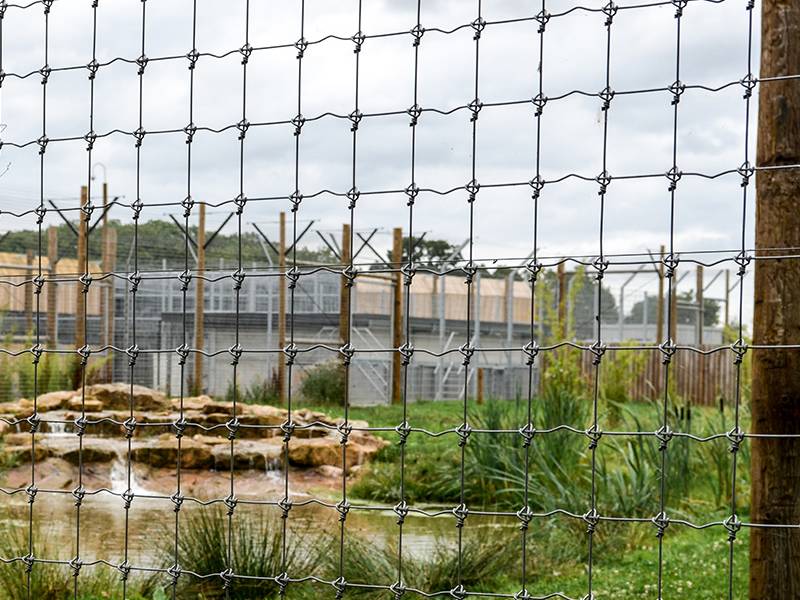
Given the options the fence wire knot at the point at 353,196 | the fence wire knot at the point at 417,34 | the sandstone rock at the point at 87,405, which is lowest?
the sandstone rock at the point at 87,405

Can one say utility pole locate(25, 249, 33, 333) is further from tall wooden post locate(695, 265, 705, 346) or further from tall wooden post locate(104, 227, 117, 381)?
tall wooden post locate(695, 265, 705, 346)

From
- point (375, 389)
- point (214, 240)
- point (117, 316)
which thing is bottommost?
point (375, 389)

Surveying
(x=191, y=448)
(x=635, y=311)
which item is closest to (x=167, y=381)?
(x=191, y=448)

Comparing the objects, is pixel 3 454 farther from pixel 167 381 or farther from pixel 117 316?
pixel 117 316

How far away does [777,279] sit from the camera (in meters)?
2.57

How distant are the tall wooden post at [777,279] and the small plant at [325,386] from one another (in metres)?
10.6

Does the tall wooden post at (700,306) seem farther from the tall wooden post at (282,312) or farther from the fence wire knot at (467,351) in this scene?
the fence wire knot at (467,351)

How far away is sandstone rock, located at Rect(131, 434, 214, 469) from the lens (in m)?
8.41

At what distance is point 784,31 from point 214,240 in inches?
486

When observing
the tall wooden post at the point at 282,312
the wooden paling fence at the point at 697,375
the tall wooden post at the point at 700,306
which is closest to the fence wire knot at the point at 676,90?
the tall wooden post at the point at 282,312

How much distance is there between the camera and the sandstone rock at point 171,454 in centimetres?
841

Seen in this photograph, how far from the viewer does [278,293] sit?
15.1 m

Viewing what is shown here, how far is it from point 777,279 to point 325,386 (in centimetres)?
1074

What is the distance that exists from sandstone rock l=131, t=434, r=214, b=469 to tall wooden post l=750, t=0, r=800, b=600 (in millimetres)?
6292
